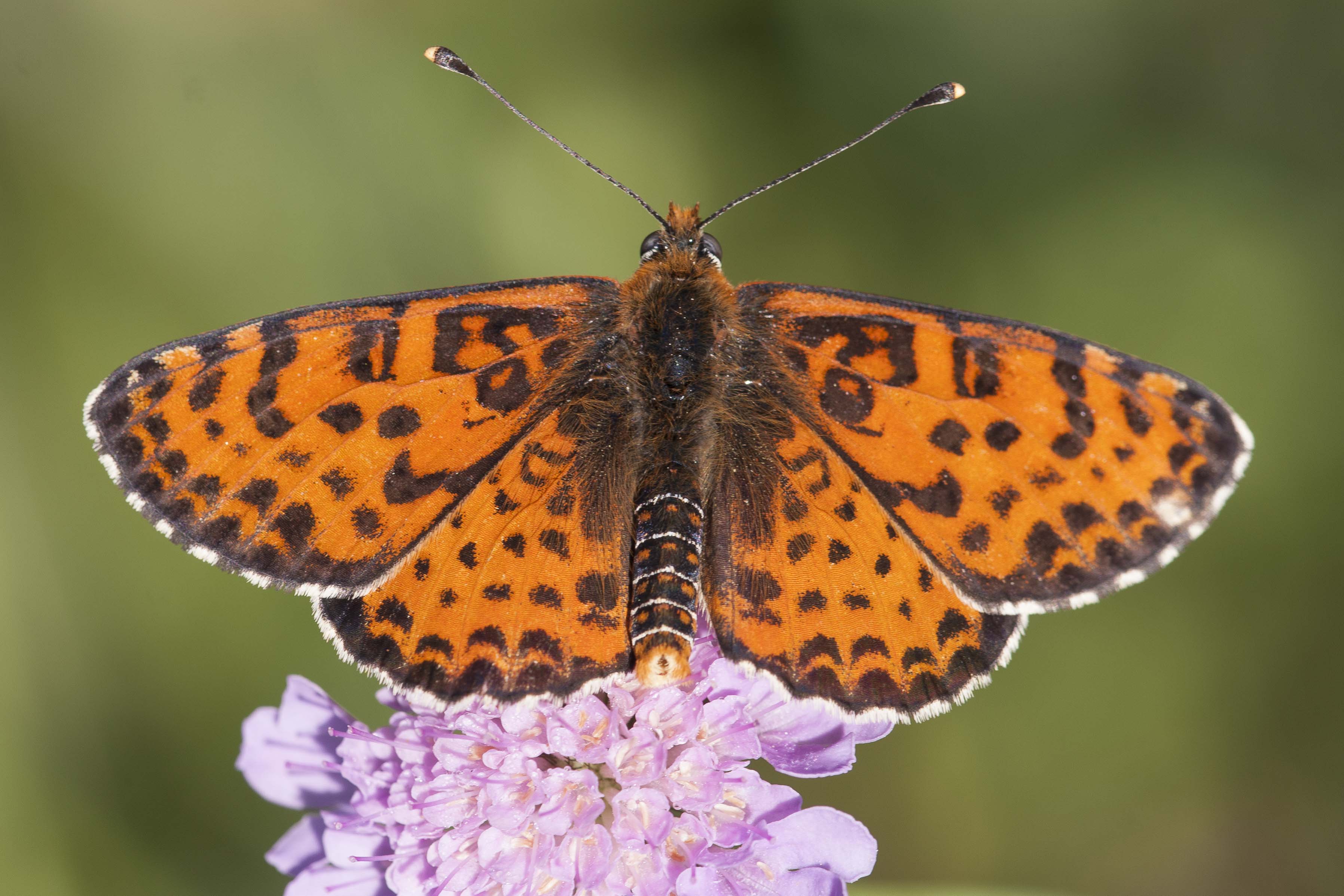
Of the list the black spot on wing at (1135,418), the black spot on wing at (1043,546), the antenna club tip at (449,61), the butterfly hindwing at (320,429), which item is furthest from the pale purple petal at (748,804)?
Result: the antenna club tip at (449,61)

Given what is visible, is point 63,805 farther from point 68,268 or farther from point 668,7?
point 668,7

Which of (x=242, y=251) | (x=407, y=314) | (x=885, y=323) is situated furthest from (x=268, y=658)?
(x=885, y=323)

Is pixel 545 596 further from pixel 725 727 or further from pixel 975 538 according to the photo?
pixel 975 538

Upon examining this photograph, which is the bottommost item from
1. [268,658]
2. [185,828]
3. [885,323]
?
[185,828]

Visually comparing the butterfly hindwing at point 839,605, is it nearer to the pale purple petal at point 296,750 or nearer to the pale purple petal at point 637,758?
the pale purple petal at point 637,758

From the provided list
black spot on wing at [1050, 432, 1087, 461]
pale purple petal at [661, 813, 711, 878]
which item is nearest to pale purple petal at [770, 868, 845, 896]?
pale purple petal at [661, 813, 711, 878]
